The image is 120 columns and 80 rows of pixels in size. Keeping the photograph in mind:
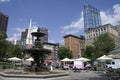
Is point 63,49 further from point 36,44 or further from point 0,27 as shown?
point 0,27

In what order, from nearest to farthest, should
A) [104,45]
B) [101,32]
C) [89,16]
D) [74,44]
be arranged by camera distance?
[104,45]
[101,32]
[74,44]
[89,16]

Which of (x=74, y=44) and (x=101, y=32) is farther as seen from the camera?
(x=74, y=44)

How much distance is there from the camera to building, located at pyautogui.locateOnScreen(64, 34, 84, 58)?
14588 cm

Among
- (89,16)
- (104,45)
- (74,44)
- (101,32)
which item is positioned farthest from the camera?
(89,16)

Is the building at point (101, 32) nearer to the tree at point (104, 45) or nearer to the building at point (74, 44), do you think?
the building at point (74, 44)

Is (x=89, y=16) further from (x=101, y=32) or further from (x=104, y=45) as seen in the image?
(x=104, y=45)

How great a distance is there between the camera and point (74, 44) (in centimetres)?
15162

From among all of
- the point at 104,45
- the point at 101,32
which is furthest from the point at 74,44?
the point at 104,45

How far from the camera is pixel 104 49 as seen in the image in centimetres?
6394

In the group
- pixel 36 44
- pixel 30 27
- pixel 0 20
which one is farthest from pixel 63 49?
pixel 0 20

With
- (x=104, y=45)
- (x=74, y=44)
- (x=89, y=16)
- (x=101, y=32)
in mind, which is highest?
(x=89, y=16)

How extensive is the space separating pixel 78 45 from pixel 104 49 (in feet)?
311

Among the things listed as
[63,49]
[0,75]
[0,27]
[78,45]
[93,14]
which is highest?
[93,14]

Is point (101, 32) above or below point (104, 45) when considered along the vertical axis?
above
